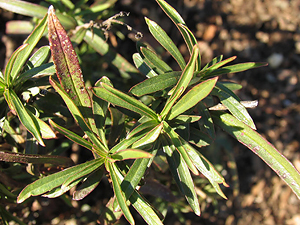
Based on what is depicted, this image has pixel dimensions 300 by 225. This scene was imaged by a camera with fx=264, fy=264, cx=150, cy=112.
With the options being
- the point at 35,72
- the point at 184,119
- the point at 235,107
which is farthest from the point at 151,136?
the point at 35,72

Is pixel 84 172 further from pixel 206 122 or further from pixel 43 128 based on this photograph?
pixel 206 122

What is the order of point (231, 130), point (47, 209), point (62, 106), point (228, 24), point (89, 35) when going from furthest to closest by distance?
point (228, 24)
point (47, 209)
point (89, 35)
point (62, 106)
point (231, 130)

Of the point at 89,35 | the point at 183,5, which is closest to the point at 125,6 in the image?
the point at 183,5

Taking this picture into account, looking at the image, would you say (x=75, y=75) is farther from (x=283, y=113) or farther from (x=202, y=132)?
(x=283, y=113)

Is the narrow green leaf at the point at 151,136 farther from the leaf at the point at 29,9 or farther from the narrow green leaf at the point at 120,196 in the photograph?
the leaf at the point at 29,9

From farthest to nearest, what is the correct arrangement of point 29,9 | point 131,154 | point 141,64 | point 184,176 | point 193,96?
point 29,9 < point 141,64 < point 184,176 < point 193,96 < point 131,154

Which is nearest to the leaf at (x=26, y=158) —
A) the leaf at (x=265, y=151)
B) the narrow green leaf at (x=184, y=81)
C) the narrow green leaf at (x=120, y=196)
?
the narrow green leaf at (x=120, y=196)
